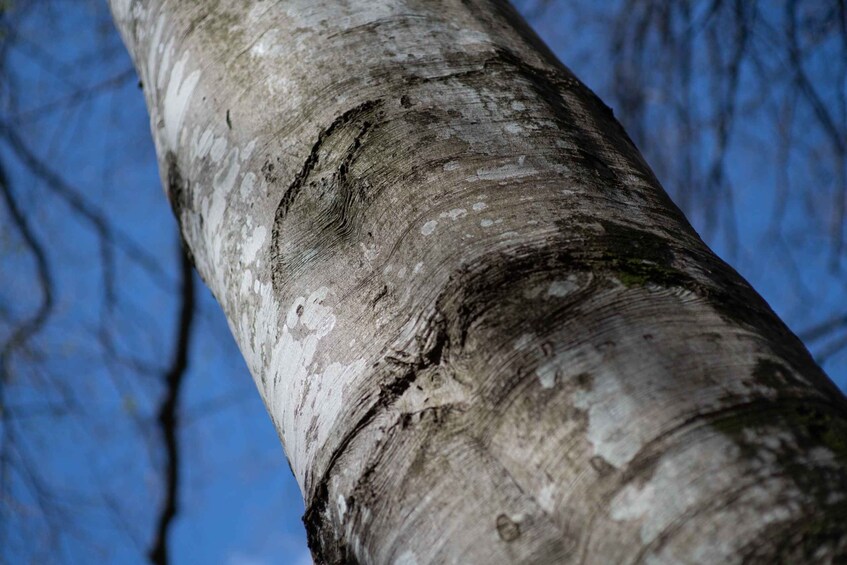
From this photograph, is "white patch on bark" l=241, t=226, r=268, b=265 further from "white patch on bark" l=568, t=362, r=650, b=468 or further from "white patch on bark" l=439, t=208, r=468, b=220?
"white patch on bark" l=568, t=362, r=650, b=468

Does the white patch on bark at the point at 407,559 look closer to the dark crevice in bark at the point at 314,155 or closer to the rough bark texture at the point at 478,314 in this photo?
the rough bark texture at the point at 478,314

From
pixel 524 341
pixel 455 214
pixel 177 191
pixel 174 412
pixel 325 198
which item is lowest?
pixel 524 341

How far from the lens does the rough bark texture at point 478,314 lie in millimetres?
492

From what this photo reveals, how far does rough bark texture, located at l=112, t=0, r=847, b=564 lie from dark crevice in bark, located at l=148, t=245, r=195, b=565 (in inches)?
96.2

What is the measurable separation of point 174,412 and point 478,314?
9.85 ft

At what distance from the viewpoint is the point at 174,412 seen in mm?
3318

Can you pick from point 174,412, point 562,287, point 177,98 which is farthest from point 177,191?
point 174,412

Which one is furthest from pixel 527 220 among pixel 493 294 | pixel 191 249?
pixel 191 249

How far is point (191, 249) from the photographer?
1.16m

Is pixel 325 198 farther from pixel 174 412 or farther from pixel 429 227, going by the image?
pixel 174 412

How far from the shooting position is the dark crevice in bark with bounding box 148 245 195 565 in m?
3.24

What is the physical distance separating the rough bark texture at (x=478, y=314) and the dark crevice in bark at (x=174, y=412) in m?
2.44

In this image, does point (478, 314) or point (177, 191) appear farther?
point (177, 191)

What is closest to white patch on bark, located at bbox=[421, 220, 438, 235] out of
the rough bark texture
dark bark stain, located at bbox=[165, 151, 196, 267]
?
the rough bark texture
